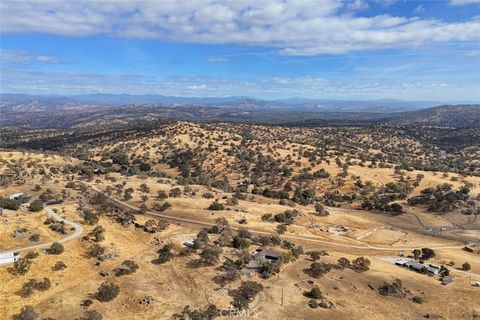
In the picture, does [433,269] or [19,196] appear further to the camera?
[19,196]

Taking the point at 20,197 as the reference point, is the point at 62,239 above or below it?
below

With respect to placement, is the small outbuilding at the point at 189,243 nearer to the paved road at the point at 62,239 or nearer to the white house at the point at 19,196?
the paved road at the point at 62,239

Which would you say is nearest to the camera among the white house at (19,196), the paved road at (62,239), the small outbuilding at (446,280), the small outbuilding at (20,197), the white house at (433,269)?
the paved road at (62,239)

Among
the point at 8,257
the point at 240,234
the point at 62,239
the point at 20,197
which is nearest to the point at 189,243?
the point at 240,234

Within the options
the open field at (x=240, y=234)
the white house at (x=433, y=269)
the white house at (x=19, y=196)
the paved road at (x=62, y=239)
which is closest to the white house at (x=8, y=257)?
the open field at (x=240, y=234)

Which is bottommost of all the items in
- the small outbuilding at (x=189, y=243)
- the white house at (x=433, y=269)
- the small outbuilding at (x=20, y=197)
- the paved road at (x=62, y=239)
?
the white house at (x=433, y=269)

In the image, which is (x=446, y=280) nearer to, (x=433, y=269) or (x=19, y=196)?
(x=433, y=269)

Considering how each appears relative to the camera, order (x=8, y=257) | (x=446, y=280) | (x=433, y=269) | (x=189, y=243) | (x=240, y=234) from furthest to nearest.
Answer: (x=240, y=234) → (x=189, y=243) → (x=433, y=269) → (x=446, y=280) → (x=8, y=257)

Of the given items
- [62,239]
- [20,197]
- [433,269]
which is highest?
[20,197]

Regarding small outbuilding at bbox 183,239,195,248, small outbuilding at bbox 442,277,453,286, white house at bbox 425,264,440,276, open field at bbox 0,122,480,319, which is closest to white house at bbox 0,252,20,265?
open field at bbox 0,122,480,319

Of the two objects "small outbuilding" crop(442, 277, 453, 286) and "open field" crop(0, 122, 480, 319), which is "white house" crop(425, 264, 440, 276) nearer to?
"small outbuilding" crop(442, 277, 453, 286)

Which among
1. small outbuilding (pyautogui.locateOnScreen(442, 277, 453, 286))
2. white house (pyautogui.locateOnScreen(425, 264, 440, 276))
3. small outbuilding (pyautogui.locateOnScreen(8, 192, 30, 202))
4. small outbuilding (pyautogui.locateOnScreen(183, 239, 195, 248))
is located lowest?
small outbuilding (pyautogui.locateOnScreen(442, 277, 453, 286))

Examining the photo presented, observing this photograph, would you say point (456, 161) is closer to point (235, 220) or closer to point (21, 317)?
point (235, 220)
